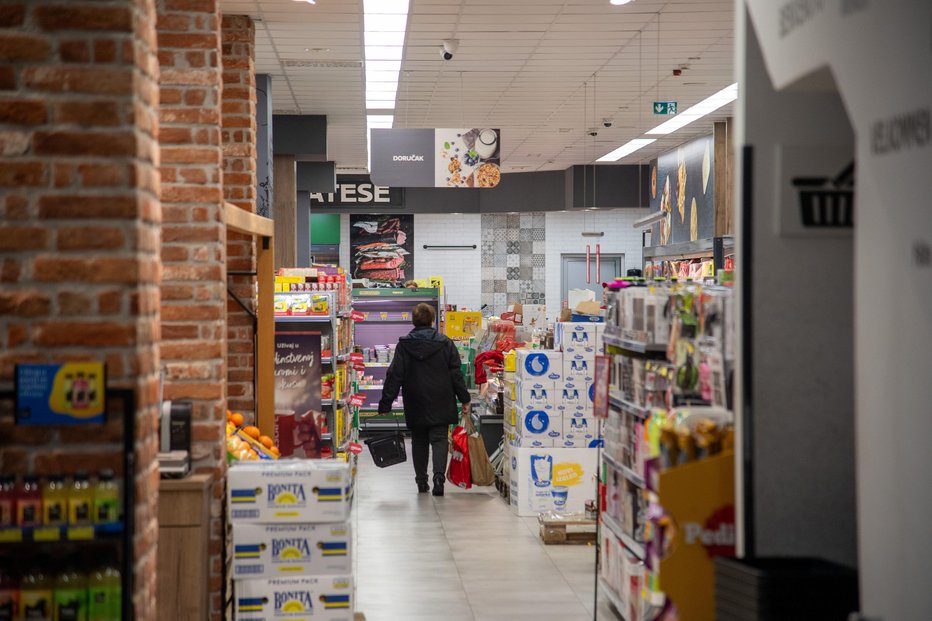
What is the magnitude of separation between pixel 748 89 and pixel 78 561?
91.9 inches

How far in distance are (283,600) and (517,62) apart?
23.1 feet

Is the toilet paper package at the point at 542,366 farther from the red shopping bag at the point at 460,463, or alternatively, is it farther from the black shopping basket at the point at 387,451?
the black shopping basket at the point at 387,451

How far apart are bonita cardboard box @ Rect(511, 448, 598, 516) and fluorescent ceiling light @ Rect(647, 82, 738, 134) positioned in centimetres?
476

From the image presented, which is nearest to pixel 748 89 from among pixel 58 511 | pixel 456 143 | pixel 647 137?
pixel 58 511

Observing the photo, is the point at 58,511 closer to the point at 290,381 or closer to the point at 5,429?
the point at 5,429

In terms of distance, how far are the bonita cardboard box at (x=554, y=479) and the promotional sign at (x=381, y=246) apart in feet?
41.8

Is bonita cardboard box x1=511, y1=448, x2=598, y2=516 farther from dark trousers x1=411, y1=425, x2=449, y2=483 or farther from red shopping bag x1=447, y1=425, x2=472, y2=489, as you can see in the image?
dark trousers x1=411, y1=425, x2=449, y2=483

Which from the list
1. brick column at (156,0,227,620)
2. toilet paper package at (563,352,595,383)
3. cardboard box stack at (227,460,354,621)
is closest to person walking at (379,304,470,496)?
toilet paper package at (563,352,595,383)

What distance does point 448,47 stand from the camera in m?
9.57

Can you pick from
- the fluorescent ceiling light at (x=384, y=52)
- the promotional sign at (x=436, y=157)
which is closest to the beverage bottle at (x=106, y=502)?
the fluorescent ceiling light at (x=384, y=52)

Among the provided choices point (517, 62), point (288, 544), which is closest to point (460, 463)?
point (517, 62)

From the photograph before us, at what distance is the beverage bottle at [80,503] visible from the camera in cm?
307

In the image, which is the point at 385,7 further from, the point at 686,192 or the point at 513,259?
the point at 513,259

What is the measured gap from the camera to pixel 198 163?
479 cm
